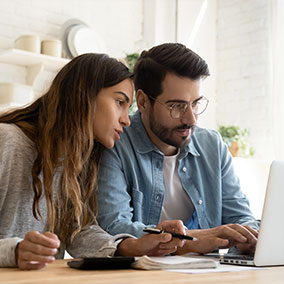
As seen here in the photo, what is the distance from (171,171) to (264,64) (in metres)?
3.26

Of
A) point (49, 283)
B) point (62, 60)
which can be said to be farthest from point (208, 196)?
point (62, 60)

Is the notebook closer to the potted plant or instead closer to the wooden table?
the wooden table

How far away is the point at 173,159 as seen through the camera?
6.60 ft

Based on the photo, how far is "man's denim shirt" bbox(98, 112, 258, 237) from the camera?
5.90 feet

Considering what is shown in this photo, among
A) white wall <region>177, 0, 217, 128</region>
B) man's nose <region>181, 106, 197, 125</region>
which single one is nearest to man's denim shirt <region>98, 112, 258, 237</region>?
man's nose <region>181, 106, 197, 125</region>

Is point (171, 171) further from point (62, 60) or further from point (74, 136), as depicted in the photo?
point (62, 60)

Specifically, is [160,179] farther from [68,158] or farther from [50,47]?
[50,47]

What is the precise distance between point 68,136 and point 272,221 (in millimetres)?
669

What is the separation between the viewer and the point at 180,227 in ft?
4.54

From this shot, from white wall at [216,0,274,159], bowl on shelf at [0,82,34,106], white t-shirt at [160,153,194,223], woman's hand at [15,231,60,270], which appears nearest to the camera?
woman's hand at [15,231,60,270]

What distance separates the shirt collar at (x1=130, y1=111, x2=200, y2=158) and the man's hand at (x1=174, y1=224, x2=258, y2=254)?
47cm

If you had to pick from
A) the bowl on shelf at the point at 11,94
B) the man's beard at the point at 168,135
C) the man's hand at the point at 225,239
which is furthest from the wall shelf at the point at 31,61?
the man's hand at the point at 225,239

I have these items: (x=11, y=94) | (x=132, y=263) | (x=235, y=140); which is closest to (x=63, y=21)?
(x=11, y=94)

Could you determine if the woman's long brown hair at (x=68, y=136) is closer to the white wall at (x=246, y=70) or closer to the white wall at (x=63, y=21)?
the white wall at (x=63, y=21)
